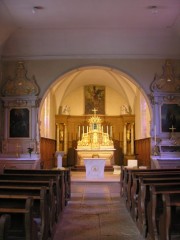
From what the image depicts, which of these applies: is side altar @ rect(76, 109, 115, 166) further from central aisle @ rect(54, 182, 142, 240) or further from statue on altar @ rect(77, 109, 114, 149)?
central aisle @ rect(54, 182, 142, 240)

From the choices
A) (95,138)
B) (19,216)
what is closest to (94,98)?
(95,138)

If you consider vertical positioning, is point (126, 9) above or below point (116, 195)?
above

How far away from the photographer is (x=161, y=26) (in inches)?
530

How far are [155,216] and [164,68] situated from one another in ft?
34.8

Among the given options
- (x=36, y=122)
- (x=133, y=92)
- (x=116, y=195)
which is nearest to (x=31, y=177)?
(x=116, y=195)

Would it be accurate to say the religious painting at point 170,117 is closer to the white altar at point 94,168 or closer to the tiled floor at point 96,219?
the white altar at point 94,168

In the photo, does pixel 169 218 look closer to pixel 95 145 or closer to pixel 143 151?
pixel 143 151

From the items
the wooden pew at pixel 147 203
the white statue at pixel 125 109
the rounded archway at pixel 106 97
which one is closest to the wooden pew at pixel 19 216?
the wooden pew at pixel 147 203

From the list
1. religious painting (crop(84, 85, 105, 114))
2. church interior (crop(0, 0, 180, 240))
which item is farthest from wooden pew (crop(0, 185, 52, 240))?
religious painting (crop(84, 85, 105, 114))

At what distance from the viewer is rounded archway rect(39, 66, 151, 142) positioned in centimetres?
1956

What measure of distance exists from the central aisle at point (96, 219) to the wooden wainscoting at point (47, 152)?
639cm

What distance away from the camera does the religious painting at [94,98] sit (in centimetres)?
2325

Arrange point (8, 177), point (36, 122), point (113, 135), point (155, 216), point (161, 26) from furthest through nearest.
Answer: point (113, 135) → point (36, 122) → point (161, 26) → point (8, 177) → point (155, 216)

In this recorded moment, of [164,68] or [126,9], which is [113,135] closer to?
[164,68]
